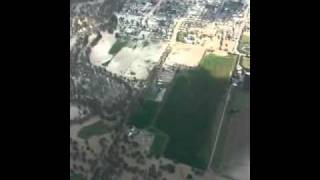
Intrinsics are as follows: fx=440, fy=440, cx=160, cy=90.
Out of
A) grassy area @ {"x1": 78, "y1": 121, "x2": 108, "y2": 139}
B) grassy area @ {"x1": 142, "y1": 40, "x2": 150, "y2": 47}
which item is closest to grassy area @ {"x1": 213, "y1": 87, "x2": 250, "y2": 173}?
grassy area @ {"x1": 78, "y1": 121, "x2": 108, "y2": 139}

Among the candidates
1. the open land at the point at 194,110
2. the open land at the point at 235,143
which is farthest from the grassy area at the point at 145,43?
A: the open land at the point at 235,143

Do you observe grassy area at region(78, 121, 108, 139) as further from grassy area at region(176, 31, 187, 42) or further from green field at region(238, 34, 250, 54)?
green field at region(238, 34, 250, 54)

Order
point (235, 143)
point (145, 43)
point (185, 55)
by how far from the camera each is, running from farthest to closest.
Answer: point (145, 43)
point (185, 55)
point (235, 143)

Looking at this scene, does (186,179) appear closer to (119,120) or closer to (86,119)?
(119,120)

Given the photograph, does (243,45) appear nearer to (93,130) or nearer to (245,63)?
(245,63)

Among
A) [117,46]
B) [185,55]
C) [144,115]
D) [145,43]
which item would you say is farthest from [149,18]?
[144,115]
